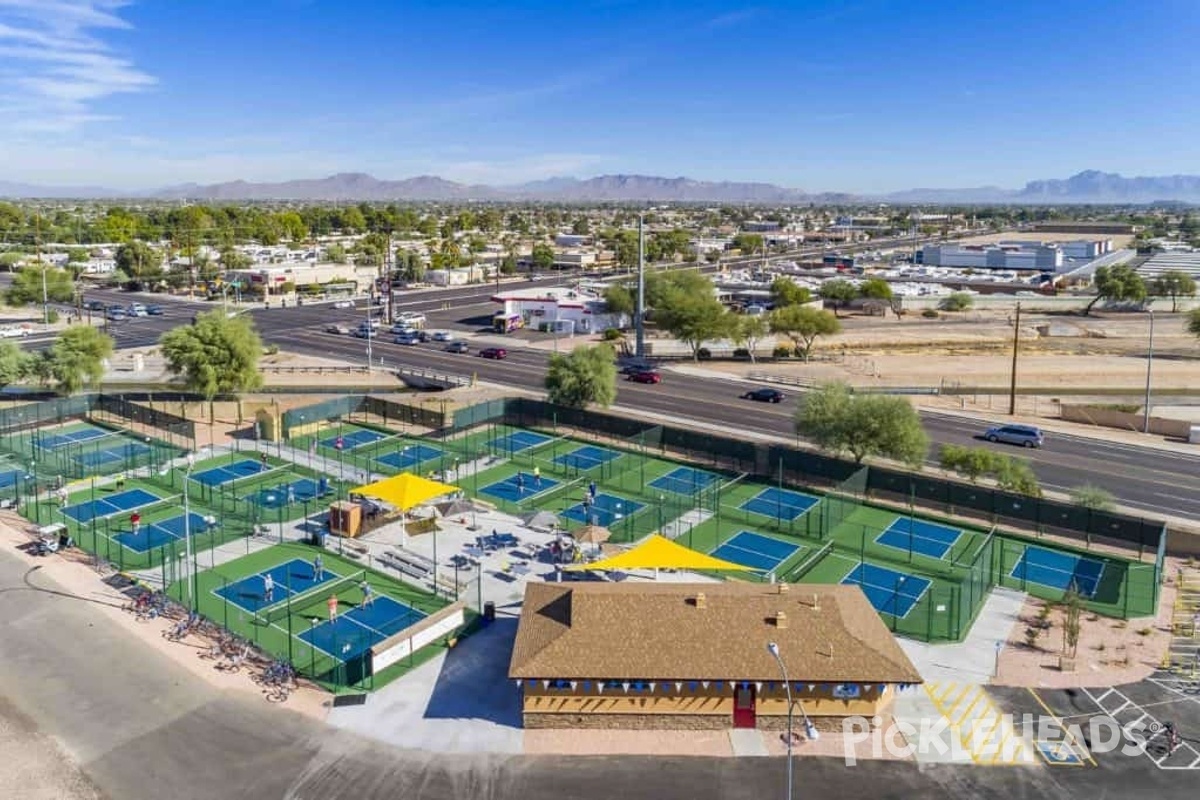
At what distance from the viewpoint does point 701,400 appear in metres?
61.4

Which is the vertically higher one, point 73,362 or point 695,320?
point 695,320

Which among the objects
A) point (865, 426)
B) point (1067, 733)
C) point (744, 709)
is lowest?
point (1067, 733)

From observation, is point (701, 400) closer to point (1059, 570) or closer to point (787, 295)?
point (1059, 570)

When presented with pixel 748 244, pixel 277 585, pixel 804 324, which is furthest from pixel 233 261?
pixel 748 244

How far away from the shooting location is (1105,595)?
103 ft

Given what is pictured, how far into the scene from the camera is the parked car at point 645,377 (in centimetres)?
6688

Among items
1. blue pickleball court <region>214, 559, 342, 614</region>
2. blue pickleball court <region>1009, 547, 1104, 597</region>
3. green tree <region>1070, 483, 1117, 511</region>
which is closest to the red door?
blue pickleball court <region>1009, 547, 1104, 597</region>

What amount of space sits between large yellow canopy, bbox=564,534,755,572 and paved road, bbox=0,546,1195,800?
26.5ft

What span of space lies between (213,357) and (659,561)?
113 feet

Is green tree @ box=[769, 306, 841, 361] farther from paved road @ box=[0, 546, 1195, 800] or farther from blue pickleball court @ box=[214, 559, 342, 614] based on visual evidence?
paved road @ box=[0, 546, 1195, 800]

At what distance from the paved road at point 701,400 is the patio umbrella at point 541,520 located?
21.1 metres

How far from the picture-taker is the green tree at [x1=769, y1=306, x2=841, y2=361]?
256ft

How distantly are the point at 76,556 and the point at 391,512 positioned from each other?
11.5 meters

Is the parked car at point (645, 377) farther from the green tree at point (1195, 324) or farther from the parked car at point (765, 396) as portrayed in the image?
the green tree at point (1195, 324)
